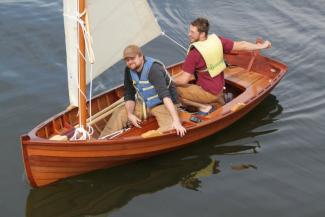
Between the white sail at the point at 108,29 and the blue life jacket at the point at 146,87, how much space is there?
17.8 inches

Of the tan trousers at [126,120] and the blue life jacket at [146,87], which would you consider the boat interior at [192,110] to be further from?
the blue life jacket at [146,87]

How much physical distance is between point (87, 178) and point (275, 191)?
9.77ft

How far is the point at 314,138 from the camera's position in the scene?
944 centimetres

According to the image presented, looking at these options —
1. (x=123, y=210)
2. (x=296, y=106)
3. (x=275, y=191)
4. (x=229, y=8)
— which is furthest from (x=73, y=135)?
(x=229, y=8)

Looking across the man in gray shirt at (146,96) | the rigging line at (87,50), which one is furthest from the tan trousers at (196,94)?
the rigging line at (87,50)

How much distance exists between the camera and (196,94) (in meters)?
9.04

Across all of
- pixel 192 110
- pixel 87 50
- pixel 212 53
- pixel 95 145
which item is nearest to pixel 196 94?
pixel 192 110

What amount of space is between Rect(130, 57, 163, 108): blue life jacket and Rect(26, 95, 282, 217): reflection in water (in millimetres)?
1050

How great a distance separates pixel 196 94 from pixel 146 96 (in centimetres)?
109

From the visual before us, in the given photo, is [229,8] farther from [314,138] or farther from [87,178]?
[87,178]

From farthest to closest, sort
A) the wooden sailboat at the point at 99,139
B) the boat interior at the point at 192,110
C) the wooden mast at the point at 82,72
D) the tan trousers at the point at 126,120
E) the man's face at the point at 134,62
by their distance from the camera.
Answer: the tan trousers at the point at 126,120
the boat interior at the point at 192,110
the man's face at the point at 134,62
the wooden sailboat at the point at 99,139
the wooden mast at the point at 82,72

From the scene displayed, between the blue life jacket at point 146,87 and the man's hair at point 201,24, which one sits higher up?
the man's hair at point 201,24

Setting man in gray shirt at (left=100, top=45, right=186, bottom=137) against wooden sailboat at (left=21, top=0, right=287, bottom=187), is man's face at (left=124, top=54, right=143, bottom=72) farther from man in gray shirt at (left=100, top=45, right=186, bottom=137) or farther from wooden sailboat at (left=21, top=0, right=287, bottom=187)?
wooden sailboat at (left=21, top=0, right=287, bottom=187)

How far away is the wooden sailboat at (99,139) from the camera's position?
7406 millimetres
